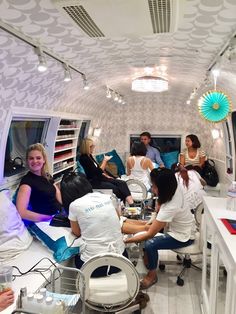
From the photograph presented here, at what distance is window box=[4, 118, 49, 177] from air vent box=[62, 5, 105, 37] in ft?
6.61

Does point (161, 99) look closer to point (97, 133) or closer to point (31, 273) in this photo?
point (97, 133)

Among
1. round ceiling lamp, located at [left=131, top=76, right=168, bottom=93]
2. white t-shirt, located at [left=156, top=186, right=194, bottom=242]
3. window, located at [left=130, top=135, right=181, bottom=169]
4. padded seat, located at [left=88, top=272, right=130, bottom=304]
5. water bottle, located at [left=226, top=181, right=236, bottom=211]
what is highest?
round ceiling lamp, located at [left=131, top=76, right=168, bottom=93]

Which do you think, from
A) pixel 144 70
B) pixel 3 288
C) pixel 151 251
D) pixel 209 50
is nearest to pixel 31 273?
pixel 3 288

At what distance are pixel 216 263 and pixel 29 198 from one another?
199cm

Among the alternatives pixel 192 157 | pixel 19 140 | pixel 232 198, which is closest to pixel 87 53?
pixel 19 140

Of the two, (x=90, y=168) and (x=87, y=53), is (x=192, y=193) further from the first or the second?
(x=87, y=53)

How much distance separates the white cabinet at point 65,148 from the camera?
16.3ft

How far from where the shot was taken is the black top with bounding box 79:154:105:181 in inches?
221

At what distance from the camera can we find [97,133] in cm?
694

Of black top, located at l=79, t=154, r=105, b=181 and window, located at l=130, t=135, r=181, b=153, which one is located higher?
window, located at l=130, t=135, r=181, b=153

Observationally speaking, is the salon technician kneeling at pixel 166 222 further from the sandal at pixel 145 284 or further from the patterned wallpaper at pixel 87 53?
the patterned wallpaper at pixel 87 53

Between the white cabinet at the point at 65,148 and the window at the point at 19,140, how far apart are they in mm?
372

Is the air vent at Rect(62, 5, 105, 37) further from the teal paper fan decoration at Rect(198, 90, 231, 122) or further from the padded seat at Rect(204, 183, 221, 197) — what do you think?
the padded seat at Rect(204, 183, 221, 197)

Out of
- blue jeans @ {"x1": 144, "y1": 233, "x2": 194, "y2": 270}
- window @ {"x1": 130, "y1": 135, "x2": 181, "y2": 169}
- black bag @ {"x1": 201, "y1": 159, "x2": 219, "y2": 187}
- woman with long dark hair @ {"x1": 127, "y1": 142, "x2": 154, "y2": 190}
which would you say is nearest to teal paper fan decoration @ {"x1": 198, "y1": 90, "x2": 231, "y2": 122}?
blue jeans @ {"x1": 144, "y1": 233, "x2": 194, "y2": 270}
